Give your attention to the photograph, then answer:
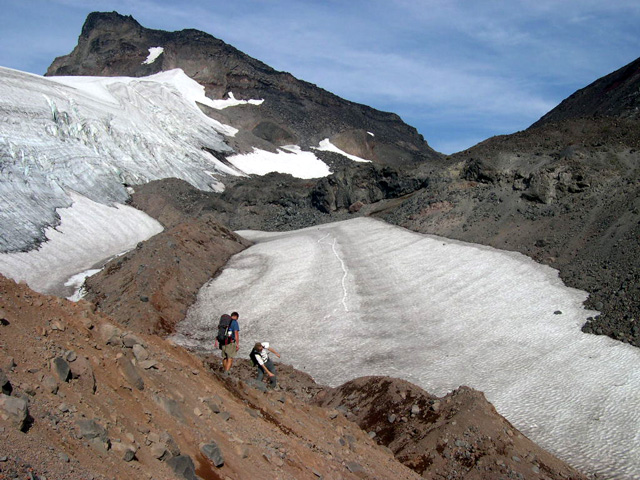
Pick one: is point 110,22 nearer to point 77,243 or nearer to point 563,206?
point 77,243

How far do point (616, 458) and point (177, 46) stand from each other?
107415 millimetres

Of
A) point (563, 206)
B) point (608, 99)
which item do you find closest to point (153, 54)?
point (608, 99)

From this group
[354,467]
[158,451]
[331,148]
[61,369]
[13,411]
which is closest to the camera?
[13,411]

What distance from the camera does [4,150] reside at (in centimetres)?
3872

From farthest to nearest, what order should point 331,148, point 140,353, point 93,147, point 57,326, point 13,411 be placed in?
1. point 331,148
2. point 93,147
3. point 140,353
4. point 57,326
5. point 13,411

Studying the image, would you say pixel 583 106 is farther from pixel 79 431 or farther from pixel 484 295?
pixel 79 431

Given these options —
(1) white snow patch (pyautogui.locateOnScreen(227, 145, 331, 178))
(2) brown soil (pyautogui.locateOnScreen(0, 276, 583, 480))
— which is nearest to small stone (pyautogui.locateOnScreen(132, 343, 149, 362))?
(2) brown soil (pyautogui.locateOnScreen(0, 276, 583, 480))

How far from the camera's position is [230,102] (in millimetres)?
101000

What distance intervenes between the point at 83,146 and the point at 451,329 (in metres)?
39.1

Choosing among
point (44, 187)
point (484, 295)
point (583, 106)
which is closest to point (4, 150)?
point (44, 187)

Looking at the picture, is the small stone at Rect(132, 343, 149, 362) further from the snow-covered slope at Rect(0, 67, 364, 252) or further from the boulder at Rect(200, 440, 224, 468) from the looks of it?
the snow-covered slope at Rect(0, 67, 364, 252)

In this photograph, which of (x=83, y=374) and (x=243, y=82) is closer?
(x=83, y=374)

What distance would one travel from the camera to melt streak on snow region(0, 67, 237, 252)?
35.9 metres

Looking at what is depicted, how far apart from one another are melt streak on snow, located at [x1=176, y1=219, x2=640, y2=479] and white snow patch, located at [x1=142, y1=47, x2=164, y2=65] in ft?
287
